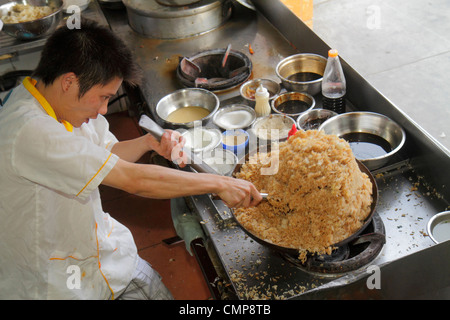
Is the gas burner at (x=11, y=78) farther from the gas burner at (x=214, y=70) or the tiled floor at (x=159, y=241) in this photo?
the gas burner at (x=214, y=70)

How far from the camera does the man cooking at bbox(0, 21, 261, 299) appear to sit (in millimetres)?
1604

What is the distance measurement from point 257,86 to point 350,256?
5.13ft

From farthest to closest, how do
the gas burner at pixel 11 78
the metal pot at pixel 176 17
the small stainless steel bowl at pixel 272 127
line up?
1. the gas burner at pixel 11 78
2. the metal pot at pixel 176 17
3. the small stainless steel bowl at pixel 272 127

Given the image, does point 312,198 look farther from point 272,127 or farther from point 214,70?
point 214,70

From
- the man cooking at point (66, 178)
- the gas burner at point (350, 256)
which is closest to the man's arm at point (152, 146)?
the man cooking at point (66, 178)

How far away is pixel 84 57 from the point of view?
5.72ft

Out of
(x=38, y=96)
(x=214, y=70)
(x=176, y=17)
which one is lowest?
(x=214, y=70)

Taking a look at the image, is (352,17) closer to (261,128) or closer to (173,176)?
(261,128)

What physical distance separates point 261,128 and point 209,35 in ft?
4.81

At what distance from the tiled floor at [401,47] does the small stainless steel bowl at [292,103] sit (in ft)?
2.98

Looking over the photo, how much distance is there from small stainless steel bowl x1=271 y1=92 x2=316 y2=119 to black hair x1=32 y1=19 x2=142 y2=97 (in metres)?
1.30

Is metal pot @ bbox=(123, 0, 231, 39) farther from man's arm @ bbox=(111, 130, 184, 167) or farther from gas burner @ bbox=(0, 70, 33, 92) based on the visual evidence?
man's arm @ bbox=(111, 130, 184, 167)

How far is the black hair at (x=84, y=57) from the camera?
5.70ft

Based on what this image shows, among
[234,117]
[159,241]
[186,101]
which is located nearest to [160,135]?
[234,117]
